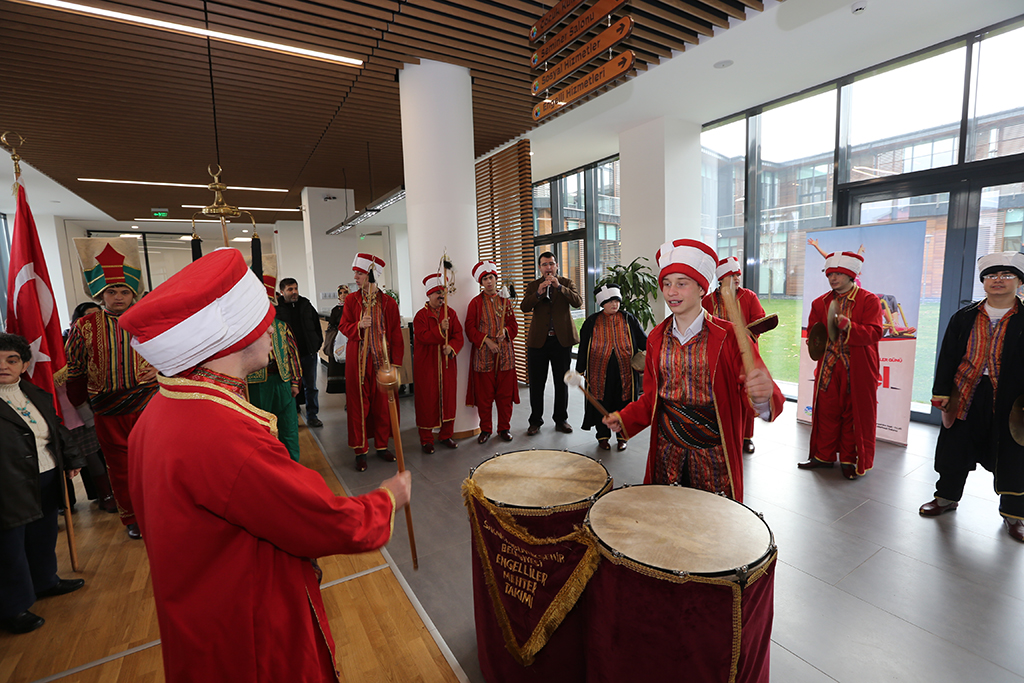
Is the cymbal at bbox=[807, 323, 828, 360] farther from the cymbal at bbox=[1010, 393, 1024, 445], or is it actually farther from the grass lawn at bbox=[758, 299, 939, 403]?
the grass lawn at bbox=[758, 299, 939, 403]

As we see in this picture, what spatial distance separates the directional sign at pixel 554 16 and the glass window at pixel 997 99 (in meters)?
4.24

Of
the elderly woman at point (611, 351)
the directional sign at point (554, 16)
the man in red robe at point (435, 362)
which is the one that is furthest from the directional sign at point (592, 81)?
the man in red robe at point (435, 362)

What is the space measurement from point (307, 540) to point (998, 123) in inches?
249

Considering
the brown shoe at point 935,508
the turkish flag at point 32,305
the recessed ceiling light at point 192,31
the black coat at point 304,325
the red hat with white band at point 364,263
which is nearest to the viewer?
the turkish flag at point 32,305

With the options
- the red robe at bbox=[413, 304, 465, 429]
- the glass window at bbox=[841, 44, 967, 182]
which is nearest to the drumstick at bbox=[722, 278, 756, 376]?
the red robe at bbox=[413, 304, 465, 429]

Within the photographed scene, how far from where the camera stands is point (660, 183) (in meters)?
6.19

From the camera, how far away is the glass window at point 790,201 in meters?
5.47

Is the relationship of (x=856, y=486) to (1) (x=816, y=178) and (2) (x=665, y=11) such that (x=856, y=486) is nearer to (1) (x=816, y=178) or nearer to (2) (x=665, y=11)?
(1) (x=816, y=178)

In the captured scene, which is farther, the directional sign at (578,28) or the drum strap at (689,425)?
the directional sign at (578,28)

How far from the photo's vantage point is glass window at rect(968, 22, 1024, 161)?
418cm

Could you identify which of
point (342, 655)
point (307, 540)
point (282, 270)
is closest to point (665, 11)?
point (307, 540)

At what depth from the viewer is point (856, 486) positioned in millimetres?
3654

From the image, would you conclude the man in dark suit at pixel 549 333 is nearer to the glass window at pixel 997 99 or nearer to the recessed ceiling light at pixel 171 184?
the glass window at pixel 997 99

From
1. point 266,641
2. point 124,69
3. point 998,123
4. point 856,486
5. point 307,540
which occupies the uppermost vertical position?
point 124,69
